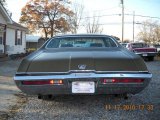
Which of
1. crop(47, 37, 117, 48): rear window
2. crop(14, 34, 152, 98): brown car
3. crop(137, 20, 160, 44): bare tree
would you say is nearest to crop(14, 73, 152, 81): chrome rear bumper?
crop(14, 34, 152, 98): brown car

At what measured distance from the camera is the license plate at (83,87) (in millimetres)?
6168

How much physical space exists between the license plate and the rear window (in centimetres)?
171

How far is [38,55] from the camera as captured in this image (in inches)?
268

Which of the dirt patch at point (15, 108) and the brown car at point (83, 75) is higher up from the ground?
the brown car at point (83, 75)

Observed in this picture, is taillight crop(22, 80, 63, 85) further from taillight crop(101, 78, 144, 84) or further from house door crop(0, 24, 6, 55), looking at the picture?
house door crop(0, 24, 6, 55)

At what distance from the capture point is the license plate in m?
6.17

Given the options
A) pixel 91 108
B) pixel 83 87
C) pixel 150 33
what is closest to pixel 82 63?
pixel 83 87

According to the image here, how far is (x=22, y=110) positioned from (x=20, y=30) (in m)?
25.9

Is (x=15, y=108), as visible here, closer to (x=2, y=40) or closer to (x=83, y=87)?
(x=83, y=87)

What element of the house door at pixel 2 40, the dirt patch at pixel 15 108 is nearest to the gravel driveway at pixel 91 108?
the dirt patch at pixel 15 108

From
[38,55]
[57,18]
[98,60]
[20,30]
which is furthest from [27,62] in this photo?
[57,18]

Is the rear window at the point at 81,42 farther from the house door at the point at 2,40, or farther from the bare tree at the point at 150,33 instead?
the bare tree at the point at 150,33

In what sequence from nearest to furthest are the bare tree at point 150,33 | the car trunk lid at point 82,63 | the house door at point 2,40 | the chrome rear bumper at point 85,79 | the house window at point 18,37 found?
the chrome rear bumper at point 85,79
the car trunk lid at point 82,63
the house door at point 2,40
the house window at point 18,37
the bare tree at point 150,33

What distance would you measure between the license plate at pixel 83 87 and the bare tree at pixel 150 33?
73.2 metres
